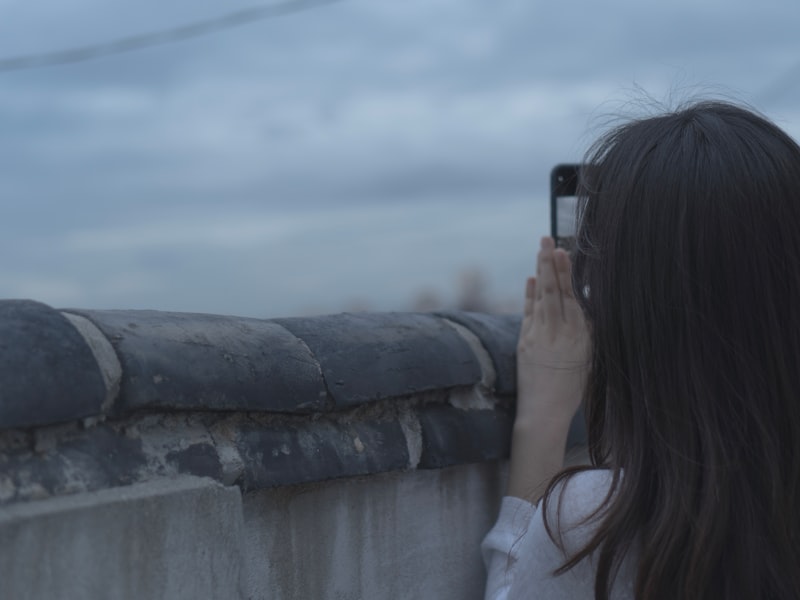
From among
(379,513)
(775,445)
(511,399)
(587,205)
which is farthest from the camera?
(511,399)

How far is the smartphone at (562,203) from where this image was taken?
1952mm

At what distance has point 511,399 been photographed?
6.22 feet

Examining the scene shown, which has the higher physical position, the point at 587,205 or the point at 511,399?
the point at 587,205

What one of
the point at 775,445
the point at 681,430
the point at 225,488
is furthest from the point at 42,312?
the point at 775,445

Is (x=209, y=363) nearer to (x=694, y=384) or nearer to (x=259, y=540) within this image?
(x=259, y=540)

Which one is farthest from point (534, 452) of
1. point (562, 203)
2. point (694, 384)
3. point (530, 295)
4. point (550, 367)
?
point (694, 384)

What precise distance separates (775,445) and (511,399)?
74 centimetres

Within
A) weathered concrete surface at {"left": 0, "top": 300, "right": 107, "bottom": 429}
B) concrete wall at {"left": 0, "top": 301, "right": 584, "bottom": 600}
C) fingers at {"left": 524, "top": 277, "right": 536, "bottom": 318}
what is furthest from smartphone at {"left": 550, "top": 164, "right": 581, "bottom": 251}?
weathered concrete surface at {"left": 0, "top": 300, "right": 107, "bottom": 429}

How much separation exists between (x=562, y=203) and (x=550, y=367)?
332mm

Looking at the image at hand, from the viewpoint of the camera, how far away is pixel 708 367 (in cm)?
120

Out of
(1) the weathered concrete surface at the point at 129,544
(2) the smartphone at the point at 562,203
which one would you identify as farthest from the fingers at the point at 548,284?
(1) the weathered concrete surface at the point at 129,544

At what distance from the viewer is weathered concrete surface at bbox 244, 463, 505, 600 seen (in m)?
1.40

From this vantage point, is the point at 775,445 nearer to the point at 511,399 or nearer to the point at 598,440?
the point at 598,440

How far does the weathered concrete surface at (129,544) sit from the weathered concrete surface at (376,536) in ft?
0.31
